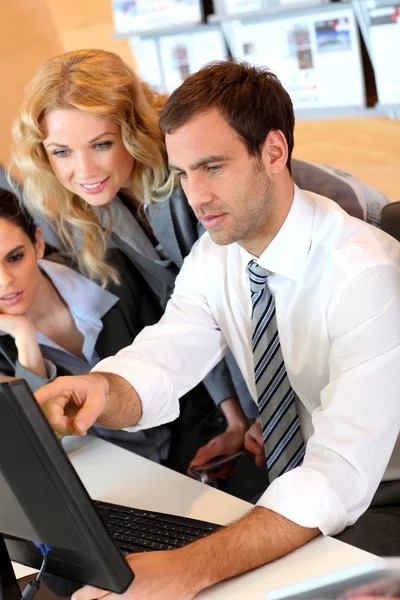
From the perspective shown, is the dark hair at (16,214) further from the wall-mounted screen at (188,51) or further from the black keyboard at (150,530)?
the wall-mounted screen at (188,51)

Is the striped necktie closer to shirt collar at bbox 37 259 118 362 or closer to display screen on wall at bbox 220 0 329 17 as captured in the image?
shirt collar at bbox 37 259 118 362

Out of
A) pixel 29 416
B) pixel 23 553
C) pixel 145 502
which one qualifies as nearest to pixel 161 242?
pixel 145 502

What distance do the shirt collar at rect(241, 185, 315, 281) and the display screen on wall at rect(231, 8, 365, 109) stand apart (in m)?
1.76

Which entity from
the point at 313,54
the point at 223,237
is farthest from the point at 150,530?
the point at 313,54

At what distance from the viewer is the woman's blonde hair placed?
1832 millimetres

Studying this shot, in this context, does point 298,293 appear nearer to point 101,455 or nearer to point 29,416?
point 101,455

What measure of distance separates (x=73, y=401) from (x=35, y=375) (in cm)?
52

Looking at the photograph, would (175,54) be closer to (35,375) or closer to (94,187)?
(94,187)

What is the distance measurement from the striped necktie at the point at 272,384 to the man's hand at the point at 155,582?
1.63ft

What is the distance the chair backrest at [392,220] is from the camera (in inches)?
61.1

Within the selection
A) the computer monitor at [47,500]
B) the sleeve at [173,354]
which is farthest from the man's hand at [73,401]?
the computer monitor at [47,500]

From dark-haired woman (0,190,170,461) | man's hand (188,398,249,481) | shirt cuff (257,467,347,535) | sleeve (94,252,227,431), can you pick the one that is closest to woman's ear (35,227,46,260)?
dark-haired woman (0,190,170,461)

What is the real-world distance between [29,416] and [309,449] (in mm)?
548

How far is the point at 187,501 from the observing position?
138 cm
